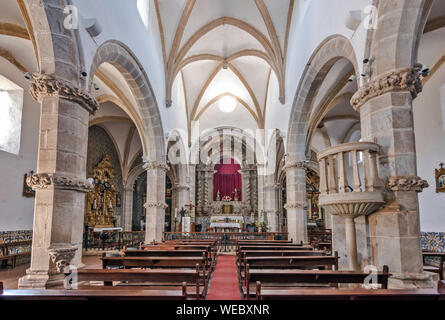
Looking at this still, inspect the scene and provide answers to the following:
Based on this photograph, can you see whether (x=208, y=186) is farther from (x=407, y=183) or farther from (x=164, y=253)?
(x=407, y=183)

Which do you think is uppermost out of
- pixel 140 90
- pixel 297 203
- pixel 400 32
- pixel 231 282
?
pixel 140 90

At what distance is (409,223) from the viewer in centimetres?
520

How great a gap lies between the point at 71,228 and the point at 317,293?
15.1ft

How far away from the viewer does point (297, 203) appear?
12.7 m

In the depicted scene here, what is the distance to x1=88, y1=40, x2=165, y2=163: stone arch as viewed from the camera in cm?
835

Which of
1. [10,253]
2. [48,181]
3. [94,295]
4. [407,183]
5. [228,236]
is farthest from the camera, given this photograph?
[228,236]

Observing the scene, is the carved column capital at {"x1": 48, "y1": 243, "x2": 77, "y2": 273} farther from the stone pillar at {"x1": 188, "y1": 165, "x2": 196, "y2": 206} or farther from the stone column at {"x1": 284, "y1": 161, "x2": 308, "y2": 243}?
the stone pillar at {"x1": 188, "y1": 165, "x2": 196, "y2": 206}

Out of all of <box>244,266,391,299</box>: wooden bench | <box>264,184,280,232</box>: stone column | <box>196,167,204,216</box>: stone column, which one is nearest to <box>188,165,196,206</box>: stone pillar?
<box>196,167,204,216</box>: stone column

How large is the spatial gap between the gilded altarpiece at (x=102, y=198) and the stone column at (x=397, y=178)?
55.0 ft

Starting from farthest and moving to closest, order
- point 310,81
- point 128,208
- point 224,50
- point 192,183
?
1. point 192,183
2. point 128,208
3. point 224,50
4. point 310,81

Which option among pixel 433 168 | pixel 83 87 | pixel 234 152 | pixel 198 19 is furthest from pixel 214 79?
pixel 83 87

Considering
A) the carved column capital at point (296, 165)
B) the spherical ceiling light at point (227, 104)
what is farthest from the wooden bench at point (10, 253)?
the spherical ceiling light at point (227, 104)

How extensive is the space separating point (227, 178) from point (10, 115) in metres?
17.8

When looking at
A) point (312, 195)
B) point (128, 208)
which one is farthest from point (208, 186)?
point (312, 195)
